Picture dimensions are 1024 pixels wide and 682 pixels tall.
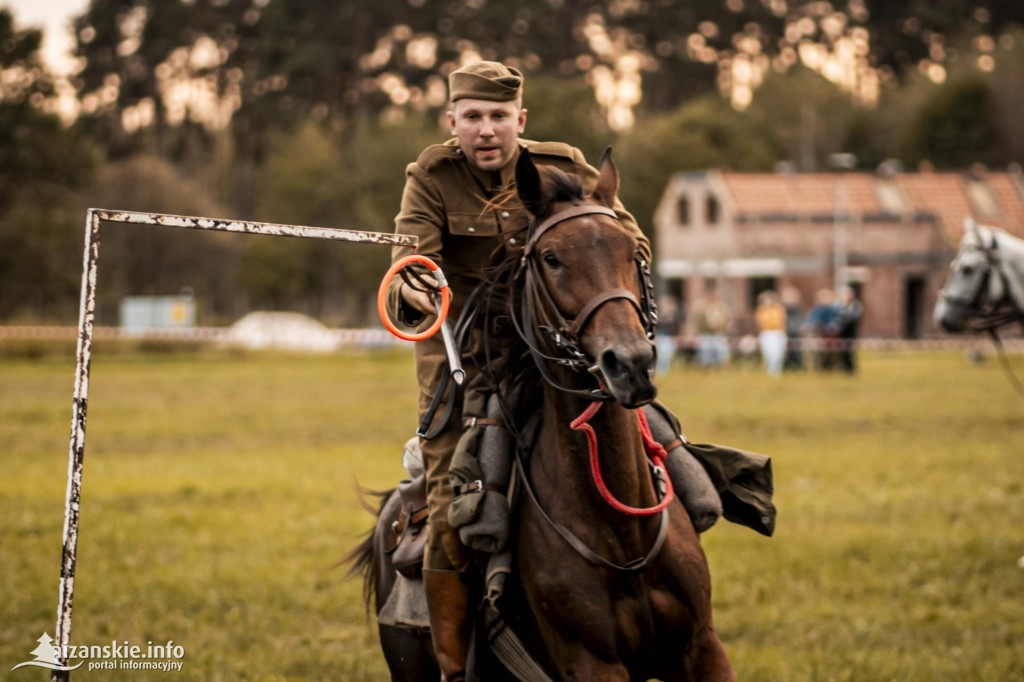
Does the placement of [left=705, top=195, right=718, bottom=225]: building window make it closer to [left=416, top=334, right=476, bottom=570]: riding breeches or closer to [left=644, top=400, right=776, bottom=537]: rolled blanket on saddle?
[left=644, top=400, right=776, bottom=537]: rolled blanket on saddle

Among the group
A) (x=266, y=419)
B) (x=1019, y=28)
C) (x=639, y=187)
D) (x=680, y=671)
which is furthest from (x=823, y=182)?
(x=680, y=671)

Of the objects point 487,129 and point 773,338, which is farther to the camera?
point 773,338

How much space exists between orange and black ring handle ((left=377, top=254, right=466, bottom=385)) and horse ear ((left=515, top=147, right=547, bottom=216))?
48cm

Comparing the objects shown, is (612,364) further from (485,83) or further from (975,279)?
(975,279)

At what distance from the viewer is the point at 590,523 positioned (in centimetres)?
443

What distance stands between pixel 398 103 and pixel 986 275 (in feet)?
219

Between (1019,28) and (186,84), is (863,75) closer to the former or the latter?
(1019,28)

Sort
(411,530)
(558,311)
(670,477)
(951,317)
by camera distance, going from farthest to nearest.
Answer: (951,317)
(411,530)
(670,477)
(558,311)

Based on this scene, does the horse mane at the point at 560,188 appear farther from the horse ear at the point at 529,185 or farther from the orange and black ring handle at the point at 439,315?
the orange and black ring handle at the point at 439,315

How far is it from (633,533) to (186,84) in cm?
7613

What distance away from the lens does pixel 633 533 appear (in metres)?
4.39

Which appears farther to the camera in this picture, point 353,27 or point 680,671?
point 353,27

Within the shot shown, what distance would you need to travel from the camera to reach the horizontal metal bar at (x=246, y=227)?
4.34 metres

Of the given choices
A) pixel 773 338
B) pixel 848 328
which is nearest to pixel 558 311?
pixel 773 338
